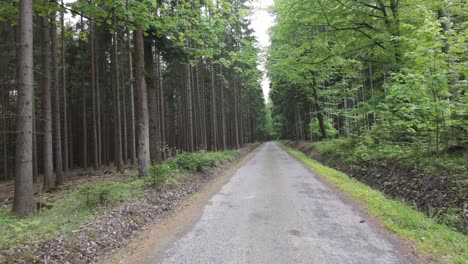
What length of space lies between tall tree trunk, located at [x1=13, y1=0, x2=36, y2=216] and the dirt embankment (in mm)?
A: 8461

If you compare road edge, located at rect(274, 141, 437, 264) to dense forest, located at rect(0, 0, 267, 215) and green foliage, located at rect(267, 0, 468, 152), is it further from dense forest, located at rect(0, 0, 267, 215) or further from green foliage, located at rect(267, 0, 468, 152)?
dense forest, located at rect(0, 0, 267, 215)

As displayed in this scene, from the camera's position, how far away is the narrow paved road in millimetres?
4121

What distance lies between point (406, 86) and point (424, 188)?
2.90m

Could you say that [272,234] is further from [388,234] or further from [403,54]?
[403,54]

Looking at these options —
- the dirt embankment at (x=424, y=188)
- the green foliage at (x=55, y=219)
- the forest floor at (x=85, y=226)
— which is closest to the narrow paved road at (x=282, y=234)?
the forest floor at (x=85, y=226)

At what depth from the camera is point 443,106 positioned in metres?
7.33

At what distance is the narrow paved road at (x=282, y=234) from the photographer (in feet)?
13.5

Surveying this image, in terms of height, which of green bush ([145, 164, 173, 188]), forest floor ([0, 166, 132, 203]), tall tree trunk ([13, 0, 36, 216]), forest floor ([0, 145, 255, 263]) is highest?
tall tree trunk ([13, 0, 36, 216])

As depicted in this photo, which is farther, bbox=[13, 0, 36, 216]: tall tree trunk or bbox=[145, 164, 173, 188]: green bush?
bbox=[145, 164, 173, 188]: green bush

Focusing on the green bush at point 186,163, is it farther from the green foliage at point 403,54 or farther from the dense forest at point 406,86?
the green foliage at point 403,54

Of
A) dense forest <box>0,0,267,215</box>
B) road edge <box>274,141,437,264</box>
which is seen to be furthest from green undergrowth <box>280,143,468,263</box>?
dense forest <box>0,0,267,215</box>

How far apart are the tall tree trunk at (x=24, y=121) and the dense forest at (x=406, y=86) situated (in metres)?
8.66

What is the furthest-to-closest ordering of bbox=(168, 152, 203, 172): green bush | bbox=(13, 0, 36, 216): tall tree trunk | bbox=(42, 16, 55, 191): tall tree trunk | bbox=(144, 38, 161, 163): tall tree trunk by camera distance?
bbox=(144, 38, 161, 163): tall tree trunk, bbox=(168, 152, 203, 172): green bush, bbox=(42, 16, 55, 191): tall tree trunk, bbox=(13, 0, 36, 216): tall tree trunk

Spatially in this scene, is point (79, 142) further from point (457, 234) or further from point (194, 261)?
point (457, 234)
